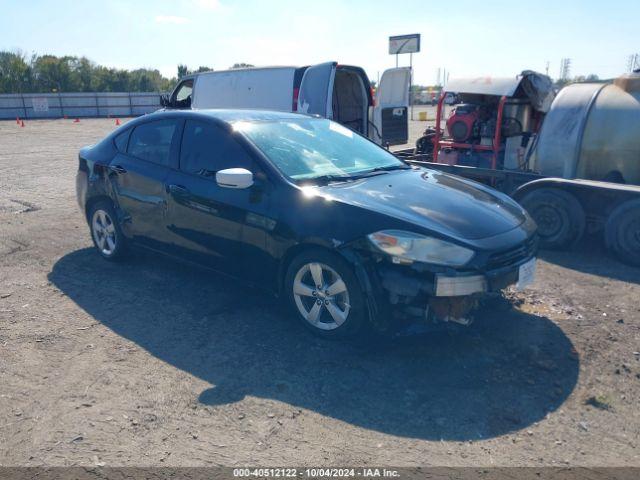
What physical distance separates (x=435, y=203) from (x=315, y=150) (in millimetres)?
1245

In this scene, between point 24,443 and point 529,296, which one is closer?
point 24,443

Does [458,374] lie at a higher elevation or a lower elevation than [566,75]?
lower

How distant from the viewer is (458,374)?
3559 millimetres

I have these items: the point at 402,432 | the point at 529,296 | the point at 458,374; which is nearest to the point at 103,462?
the point at 402,432

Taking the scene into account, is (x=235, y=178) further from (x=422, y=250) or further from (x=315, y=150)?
(x=422, y=250)

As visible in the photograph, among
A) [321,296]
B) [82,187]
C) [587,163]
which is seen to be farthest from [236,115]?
[587,163]

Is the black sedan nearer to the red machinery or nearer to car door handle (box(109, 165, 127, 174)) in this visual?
car door handle (box(109, 165, 127, 174))

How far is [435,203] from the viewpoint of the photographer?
402 centimetres

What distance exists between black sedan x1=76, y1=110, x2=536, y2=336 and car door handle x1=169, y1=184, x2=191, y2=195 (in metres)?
0.03

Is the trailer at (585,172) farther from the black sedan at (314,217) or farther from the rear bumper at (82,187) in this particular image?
the rear bumper at (82,187)

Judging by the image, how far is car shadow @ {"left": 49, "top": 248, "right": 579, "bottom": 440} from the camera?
10.4 feet

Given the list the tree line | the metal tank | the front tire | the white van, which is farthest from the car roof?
the tree line

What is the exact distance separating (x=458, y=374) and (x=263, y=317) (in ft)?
5.50

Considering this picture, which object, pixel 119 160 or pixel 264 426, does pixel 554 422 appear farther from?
pixel 119 160
